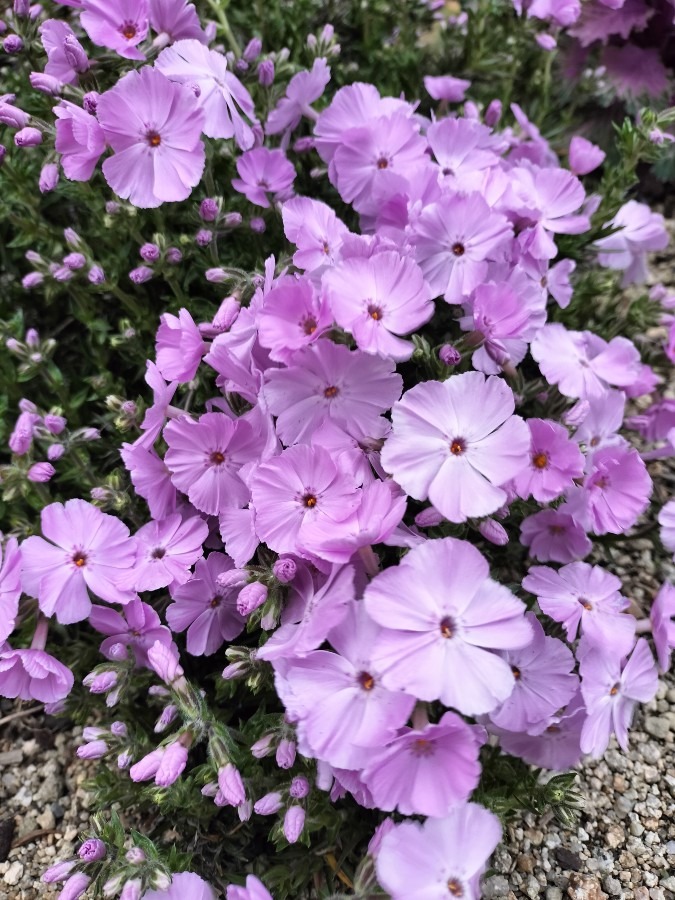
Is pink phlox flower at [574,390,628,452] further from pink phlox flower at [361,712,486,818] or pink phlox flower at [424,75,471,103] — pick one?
pink phlox flower at [424,75,471,103]

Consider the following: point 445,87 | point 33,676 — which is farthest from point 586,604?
point 445,87

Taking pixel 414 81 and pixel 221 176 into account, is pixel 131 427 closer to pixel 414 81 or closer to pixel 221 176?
pixel 221 176

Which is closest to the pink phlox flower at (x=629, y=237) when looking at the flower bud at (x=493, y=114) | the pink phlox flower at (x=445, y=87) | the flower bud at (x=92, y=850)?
the flower bud at (x=493, y=114)

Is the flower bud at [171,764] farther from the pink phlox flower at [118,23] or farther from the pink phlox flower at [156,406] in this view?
the pink phlox flower at [118,23]

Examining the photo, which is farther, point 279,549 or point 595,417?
point 595,417

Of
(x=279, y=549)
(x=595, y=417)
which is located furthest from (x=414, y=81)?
(x=279, y=549)

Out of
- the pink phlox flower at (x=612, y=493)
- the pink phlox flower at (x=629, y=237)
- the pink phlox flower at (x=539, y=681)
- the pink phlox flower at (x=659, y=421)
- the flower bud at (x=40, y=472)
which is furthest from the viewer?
the pink phlox flower at (x=629, y=237)
